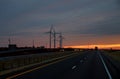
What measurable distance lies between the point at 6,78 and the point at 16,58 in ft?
57.7

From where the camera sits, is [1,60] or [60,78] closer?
[60,78]

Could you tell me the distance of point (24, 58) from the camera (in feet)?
117

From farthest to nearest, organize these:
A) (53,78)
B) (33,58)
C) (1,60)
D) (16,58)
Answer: (33,58) < (16,58) < (1,60) < (53,78)

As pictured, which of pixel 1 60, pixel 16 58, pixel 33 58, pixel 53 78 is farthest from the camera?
pixel 33 58

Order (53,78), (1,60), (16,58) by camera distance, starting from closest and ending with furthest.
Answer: (53,78), (1,60), (16,58)

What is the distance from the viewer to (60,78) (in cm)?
1688

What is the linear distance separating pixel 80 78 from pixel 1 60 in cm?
1350

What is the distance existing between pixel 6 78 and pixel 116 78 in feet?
20.2

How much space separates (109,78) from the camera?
17.4m

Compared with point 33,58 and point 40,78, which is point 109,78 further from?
point 33,58

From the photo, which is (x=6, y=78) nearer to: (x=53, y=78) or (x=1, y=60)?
(x=53, y=78)

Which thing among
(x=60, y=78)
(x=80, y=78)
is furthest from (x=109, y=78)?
(x=60, y=78)

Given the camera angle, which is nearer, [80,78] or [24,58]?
[80,78]

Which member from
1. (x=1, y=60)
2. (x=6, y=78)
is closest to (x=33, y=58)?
(x=1, y=60)
